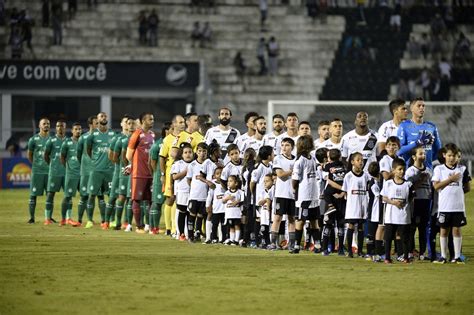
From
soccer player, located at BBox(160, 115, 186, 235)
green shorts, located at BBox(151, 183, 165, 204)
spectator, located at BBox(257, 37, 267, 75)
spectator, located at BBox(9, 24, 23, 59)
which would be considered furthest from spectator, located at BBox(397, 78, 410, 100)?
soccer player, located at BBox(160, 115, 186, 235)

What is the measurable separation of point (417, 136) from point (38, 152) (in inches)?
458

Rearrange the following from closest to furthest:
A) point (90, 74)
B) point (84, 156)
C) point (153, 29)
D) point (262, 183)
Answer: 1. point (262, 183)
2. point (84, 156)
3. point (90, 74)
4. point (153, 29)

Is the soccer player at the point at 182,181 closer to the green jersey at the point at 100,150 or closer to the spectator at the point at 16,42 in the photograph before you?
the green jersey at the point at 100,150

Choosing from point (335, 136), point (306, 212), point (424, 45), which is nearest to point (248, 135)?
point (335, 136)

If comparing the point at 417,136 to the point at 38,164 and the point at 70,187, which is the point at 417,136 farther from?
the point at 38,164

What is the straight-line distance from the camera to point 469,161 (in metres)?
39.3

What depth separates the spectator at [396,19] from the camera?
55312mm

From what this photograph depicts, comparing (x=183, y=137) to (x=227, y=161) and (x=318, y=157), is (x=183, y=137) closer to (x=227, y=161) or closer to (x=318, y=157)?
(x=227, y=161)

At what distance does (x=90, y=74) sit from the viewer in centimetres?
5050

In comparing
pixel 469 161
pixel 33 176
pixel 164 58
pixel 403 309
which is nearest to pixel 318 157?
pixel 403 309

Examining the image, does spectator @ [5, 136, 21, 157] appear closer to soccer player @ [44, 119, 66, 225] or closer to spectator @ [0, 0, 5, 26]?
spectator @ [0, 0, 5, 26]

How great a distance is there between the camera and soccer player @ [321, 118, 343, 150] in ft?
67.6

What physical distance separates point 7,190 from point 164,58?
35.9ft

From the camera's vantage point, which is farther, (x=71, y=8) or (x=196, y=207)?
(x=71, y=8)
